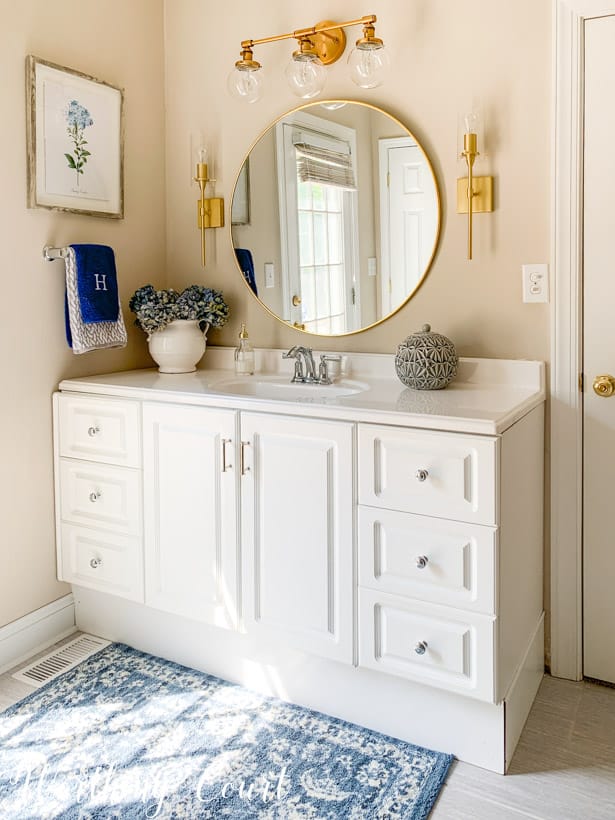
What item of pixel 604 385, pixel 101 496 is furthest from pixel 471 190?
pixel 101 496

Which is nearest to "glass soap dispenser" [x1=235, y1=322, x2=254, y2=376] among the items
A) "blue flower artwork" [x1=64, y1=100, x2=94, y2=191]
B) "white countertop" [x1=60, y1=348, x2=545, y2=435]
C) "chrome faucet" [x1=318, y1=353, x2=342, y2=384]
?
"white countertop" [x1=60, y1=348, x2=545, y2=435]

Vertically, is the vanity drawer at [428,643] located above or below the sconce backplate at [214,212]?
below

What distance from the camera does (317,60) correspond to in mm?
2240

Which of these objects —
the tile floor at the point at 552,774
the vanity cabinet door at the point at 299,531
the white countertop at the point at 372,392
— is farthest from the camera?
the vanity cabinet door at the point at 299,531

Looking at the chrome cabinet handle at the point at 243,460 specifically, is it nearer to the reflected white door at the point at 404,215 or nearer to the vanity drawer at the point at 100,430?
the vanity drawer at the point at 100,430

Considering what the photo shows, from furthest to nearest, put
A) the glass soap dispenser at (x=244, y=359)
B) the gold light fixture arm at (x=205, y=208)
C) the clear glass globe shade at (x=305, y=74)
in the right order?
the gold light fixture arm at (x=205, y=208) → the glass soap dispenser at (x=244, y=359) → the clear glass globe shade at (x=305, y=74)

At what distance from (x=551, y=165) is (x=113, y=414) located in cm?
149

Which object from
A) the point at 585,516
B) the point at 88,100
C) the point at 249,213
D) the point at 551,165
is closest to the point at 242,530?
the point at 585,516

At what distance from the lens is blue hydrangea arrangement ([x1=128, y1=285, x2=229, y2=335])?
2.50 m

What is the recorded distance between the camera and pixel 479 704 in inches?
69.4

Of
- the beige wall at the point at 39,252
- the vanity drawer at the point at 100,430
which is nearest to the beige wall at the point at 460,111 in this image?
the beige wall at the point at 39,252

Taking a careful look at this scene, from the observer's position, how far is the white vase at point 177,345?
8.23ft

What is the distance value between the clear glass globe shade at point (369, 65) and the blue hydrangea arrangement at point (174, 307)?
2.86 feet

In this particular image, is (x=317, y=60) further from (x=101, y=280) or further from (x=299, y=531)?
(x=299, y=531)
